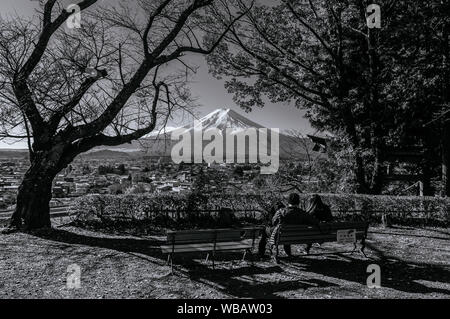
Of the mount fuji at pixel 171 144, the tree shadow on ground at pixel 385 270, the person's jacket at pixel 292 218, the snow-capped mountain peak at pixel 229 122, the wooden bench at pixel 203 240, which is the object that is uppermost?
the snow-capped mountain peak at pixel 229 122

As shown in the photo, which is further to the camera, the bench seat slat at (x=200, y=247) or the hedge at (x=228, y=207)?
the hedge at (x=228, y=207)

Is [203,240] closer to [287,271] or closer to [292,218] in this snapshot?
[287,271]

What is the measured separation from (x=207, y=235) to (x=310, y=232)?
1970 mm

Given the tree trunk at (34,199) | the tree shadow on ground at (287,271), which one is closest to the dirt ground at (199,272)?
the tree shadow on ground at (287,271)

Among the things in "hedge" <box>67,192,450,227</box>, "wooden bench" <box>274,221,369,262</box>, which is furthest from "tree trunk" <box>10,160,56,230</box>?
"wooden bench" <box>274,221,369,262</box>

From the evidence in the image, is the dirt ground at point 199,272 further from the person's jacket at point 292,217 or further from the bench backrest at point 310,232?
the person's jacket at point 292,217

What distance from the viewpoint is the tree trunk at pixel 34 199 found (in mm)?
9938

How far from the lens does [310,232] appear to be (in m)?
7.20

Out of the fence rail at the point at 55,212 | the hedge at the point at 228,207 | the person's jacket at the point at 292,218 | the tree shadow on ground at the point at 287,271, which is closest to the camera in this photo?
the tree shadow on ground at the point at 287,271

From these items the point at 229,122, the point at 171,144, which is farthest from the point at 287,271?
the point at 229,122

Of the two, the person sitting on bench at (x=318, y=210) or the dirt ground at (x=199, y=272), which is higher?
the person sitting on bench at (x=318, y=210)

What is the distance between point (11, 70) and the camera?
395 inches

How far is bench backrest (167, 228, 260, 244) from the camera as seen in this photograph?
20.9ft
